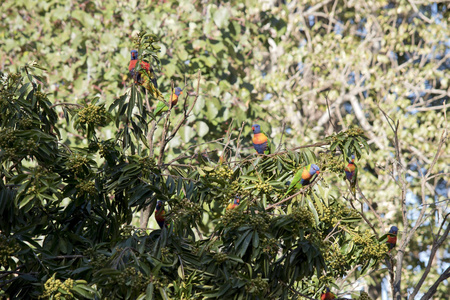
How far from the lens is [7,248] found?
1.70m

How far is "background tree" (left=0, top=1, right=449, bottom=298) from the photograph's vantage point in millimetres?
4363

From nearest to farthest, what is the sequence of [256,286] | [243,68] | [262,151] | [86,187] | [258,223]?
1. [256,286]
2. [258,223]
3. [86,187]
4. [262,151]
5. [243,68]

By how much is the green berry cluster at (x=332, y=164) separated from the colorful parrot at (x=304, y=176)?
0.16 ft

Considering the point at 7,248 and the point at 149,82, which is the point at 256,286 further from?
the point at 149,82

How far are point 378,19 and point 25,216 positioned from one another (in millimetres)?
5721

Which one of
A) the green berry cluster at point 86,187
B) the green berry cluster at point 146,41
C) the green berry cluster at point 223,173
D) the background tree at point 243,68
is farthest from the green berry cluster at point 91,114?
the background tree at point 243,68

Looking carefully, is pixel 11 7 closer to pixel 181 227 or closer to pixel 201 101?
pixel 201 101

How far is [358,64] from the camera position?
623 cm

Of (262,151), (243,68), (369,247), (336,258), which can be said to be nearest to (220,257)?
(336,258)

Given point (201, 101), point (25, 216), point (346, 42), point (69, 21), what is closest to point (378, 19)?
point (346, 42)

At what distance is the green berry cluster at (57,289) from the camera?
161 centimetres

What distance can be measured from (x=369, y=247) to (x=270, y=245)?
0.50 m

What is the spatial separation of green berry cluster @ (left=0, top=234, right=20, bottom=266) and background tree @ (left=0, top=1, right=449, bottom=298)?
1734 millimetres

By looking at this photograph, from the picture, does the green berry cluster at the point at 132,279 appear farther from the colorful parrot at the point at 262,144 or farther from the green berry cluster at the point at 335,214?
the colorful parrot at the point at 262,144
